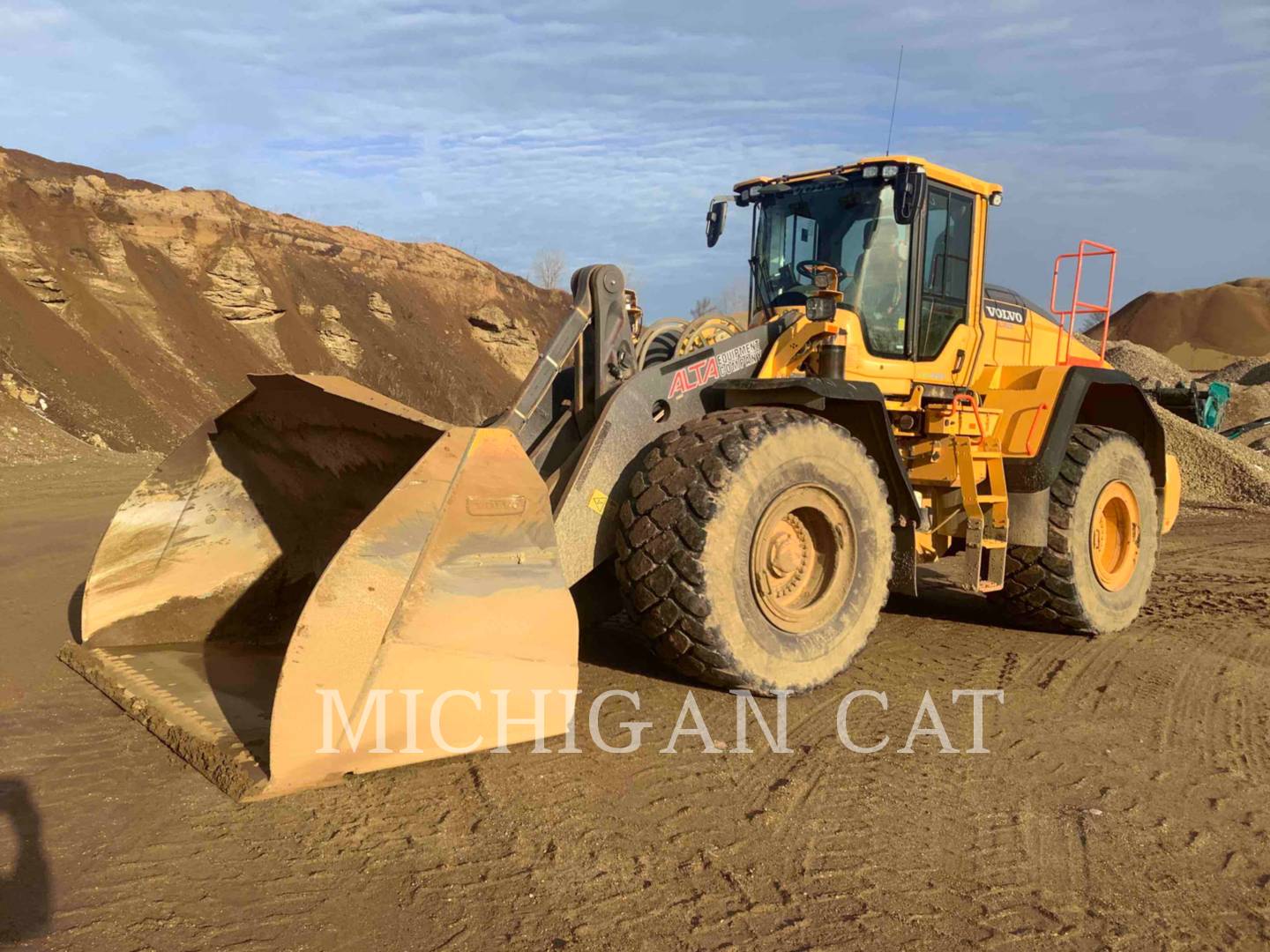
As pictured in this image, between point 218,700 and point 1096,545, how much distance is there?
5.30 metres

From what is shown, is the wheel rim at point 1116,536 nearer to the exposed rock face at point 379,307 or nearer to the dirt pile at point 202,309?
the dirt pile at point 202,309

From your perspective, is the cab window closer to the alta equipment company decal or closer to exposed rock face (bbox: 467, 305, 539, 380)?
the alta equipment company decal

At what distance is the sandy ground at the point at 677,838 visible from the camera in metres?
2.73

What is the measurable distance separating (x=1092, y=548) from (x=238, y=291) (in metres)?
21.4

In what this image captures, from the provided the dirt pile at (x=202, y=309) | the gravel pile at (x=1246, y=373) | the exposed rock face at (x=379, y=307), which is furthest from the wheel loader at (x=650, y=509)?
the gravel pile at (x=1246, y=373)

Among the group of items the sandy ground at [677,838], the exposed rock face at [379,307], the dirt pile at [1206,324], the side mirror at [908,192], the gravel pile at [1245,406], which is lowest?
the sandy ground at [677,838]

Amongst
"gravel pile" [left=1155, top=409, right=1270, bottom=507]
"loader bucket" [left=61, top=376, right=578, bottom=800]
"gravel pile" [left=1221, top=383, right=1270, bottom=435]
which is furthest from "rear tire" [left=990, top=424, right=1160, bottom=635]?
"gravel pile" [left=1221, top=383, right=1270, bottom=435]

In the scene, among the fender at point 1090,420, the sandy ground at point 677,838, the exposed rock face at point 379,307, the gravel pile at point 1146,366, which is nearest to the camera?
the sandy ground at point 677,838

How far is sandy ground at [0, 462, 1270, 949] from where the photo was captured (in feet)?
8.95

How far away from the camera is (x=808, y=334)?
543cm

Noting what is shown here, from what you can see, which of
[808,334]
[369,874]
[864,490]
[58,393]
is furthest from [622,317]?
[58,393]

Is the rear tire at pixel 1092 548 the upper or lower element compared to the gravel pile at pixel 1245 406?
lower

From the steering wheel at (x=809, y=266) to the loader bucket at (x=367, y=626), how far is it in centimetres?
253

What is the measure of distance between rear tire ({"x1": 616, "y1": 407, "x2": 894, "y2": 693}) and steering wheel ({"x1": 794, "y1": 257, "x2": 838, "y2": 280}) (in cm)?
125
